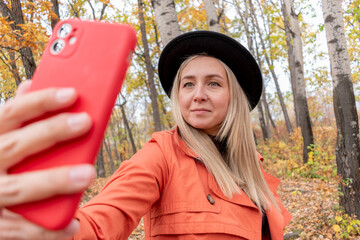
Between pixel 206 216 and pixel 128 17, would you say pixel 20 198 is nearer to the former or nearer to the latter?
pixel 206 216

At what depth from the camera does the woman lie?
117cm

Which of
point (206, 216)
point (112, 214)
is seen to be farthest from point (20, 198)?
point (206, 216)

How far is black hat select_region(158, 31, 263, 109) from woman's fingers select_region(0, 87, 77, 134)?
142 cm

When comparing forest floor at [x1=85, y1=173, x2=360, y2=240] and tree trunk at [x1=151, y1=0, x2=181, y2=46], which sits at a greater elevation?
tree trunk at [x1=151, y1=0, x2=181, y2=46]

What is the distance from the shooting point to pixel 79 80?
64cm

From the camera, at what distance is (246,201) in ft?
5.29

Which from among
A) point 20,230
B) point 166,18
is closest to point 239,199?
point 20,230

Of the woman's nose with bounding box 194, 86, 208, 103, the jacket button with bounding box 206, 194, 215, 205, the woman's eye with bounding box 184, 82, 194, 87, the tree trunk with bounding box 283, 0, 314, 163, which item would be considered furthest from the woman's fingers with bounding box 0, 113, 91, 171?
the tree trunk with bounding box 283, 0, 314, 163

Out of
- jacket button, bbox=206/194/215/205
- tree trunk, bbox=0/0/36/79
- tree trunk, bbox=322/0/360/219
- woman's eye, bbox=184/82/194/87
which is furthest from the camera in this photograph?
tree trunk, bbox=0/0/36/79

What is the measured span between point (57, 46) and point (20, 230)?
1.50 ft

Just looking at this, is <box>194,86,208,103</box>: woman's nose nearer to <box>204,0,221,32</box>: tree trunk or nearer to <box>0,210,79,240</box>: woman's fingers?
<box>0,210,79,240</box>: woman's fingers

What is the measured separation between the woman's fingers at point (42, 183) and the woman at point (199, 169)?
15.4 inches

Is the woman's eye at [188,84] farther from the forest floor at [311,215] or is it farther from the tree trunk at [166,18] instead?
the forest floor at [311,215]

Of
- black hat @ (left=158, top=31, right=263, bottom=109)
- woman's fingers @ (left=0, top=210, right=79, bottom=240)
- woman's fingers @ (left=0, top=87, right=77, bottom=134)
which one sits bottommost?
woman's fingers @ (left=0, top=210, right=79, bottom=240)
